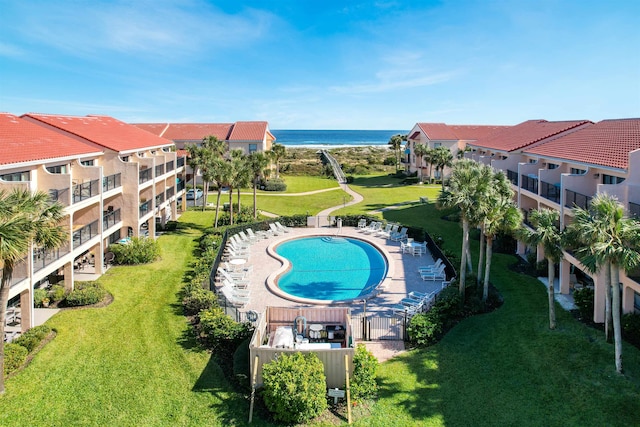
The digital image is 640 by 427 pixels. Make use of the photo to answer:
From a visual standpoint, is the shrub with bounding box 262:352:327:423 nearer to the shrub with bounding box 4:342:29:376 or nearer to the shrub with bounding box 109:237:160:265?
the shrub with bounding box 4:342:29:376

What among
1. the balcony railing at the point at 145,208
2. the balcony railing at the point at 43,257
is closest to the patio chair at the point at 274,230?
the balcony railing at the point at 145,208

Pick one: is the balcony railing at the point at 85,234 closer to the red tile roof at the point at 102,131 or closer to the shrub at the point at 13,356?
the red tile roof at the point at 102,131

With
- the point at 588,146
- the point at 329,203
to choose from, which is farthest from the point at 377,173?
the point at 588,146

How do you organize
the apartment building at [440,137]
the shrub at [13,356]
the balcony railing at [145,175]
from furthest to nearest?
the apartment building at [440,137]
the balcony railing at [145,175]
the shrub at [13,356]

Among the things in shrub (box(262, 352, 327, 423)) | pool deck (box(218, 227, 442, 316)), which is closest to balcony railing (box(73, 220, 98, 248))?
pool deck (box(218, 227, 442, 316))

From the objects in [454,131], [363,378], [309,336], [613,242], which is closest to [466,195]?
[613,242]

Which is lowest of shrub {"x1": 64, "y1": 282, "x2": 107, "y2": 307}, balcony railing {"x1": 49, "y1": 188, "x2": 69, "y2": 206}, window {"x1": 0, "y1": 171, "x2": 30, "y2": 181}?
shrub {"x1": 64, "y1": 282, "x2": 107, "y2": 307}

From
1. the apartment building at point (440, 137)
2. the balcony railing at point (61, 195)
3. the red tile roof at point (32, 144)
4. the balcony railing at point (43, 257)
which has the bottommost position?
the balcony railing at point (43, 257)
